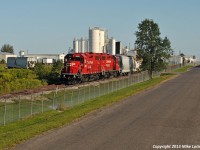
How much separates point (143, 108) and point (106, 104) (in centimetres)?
354

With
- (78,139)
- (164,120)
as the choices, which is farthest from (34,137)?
(164,120)

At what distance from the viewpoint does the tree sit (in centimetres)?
7188

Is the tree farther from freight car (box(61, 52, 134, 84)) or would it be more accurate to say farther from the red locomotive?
the red locomotive

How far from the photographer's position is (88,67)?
53.3 metres

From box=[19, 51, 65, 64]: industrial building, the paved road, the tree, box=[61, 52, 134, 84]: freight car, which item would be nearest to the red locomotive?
box=[61, 52, 134, 84]: freight car

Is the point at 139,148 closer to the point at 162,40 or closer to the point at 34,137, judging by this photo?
the point at 34,137

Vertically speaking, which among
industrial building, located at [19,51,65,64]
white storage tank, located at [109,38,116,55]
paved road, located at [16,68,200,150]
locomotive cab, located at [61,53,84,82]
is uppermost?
white storage tank, located at [109,38,116,55]

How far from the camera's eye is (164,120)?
67.4ft

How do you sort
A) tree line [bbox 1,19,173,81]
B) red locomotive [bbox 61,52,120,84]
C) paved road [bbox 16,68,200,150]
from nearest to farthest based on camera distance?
paved road [bbox 16,68,200,150] → red locomotive [bbox 61,52,120,84] → tree line [bbox 1,19,173,81]

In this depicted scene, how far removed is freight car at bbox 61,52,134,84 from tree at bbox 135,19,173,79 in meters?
5.62

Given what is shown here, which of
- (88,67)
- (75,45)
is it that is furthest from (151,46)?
(75,45)

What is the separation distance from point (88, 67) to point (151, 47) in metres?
23.4

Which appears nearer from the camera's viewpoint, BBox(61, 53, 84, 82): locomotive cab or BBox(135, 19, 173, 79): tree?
BBox(61, 53, 84, 82): locomotive cab

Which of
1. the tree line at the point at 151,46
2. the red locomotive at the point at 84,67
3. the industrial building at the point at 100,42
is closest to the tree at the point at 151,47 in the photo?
the tree line at the point at 151,46
